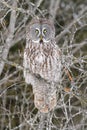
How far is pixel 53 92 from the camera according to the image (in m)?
5.52

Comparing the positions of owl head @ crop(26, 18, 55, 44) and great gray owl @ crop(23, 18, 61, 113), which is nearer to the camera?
great gray owl @ crop(23, 18, 61, 113)

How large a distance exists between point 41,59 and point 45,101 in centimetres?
49

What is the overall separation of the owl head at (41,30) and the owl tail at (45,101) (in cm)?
64

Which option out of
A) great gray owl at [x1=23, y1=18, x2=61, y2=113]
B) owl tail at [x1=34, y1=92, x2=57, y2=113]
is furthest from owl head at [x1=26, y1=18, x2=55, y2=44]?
owl tail at [x1=34, y1=92, x2=57, y2=113]

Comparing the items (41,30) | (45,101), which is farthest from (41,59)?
(45,101)

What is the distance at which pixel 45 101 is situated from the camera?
6.00 metres

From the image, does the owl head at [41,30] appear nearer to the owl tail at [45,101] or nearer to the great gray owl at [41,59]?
the great gray owl at [41,59]

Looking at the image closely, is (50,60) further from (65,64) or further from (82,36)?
(82,36)

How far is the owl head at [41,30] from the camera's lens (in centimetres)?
622

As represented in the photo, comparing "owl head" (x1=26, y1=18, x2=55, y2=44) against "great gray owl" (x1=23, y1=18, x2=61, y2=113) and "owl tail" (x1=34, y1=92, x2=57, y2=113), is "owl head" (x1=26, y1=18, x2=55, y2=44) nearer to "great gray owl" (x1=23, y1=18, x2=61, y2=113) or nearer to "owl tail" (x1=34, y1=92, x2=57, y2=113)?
"great gray owl" (x1=23, y1=18, x2=61, y2=113)

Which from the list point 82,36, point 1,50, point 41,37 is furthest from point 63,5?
point 1,50

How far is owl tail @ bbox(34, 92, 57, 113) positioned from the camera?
5.85 m

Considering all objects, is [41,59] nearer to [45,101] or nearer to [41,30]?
[41,30]

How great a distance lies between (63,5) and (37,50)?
13.5ft
